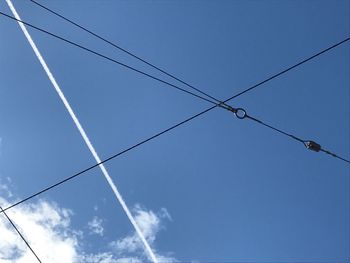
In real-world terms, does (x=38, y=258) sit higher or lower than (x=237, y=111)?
lower

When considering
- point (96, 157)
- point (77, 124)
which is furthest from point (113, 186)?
point (77, 124)

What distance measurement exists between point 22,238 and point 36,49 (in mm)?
13609

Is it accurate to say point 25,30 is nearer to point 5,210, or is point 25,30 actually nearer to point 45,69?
point 45,69

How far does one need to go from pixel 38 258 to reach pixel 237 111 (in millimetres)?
6609

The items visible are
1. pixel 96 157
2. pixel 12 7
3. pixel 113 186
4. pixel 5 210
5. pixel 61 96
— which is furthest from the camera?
pixel 113 186

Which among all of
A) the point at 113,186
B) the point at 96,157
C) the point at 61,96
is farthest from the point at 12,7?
the point at 113,186

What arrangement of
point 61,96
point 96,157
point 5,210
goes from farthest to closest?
1. point 96,157
2. point 61,96
3. point 5,210

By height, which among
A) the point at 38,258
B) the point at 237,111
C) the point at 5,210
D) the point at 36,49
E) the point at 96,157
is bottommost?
the point at 38,258

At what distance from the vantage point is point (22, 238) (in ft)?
31.8

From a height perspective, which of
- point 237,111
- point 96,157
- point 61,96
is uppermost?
point 61,96

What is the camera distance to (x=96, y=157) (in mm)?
22672

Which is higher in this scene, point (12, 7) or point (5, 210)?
point (12, 7)

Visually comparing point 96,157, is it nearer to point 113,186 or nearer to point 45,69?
point 113,186

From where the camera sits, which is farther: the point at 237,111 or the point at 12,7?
the point at 12,7
